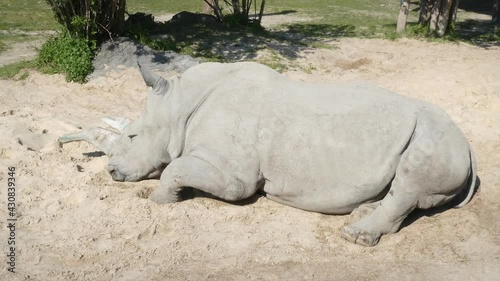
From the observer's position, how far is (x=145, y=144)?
6.19 meters

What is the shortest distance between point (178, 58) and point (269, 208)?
5.58 meters

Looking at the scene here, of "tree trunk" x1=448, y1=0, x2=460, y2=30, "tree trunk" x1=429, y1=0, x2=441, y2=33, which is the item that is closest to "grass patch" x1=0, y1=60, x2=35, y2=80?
"tree trunk" x1=429, y1=0, x2=441, y2=33

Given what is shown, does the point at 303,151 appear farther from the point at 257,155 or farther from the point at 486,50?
the point at 486,50

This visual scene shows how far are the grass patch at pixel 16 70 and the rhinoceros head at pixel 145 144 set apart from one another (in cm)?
489

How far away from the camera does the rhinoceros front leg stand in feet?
18.6

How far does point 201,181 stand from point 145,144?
884mm

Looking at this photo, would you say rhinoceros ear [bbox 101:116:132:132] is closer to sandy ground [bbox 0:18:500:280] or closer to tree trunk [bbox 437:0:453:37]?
sandy ground [bbox 0:18:500:280]

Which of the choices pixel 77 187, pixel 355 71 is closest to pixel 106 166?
pixel 77 187

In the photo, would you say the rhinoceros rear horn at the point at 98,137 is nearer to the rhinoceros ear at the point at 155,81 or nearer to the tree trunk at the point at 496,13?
the rhinoceros ear at the point at 155,81

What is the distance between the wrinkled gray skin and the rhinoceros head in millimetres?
14

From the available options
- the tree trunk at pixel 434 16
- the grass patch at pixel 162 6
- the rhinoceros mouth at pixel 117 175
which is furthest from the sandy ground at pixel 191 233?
the grass patch at pixel 162 6

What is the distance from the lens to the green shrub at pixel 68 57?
10344 millimetres

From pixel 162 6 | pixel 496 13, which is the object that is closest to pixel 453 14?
pixel 496 13

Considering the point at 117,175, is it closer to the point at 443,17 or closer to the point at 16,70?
the point at 16,70
